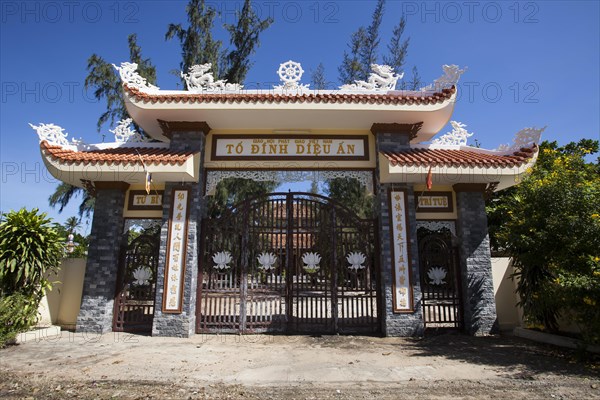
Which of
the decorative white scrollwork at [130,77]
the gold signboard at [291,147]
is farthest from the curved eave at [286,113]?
the decorative white scrollwork at [130,77]

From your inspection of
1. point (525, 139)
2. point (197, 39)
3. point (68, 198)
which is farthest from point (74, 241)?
point (525, 139)

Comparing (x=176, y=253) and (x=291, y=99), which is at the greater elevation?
(x=291, y=99)

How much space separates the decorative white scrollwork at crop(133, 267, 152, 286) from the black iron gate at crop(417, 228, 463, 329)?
5.14 metres

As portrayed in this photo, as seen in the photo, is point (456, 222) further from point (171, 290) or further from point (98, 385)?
point (98, 385)

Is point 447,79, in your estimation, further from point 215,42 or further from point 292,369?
point 215,42

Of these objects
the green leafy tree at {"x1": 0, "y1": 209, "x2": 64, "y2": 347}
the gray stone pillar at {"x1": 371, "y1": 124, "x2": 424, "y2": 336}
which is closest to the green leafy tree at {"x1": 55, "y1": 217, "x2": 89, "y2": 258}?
the green leafy tree at {"x1": 0, "y1": 209, "x2": 64, "y2": 347}

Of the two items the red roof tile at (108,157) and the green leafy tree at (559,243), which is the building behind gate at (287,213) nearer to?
the red roof tile at (108,157)

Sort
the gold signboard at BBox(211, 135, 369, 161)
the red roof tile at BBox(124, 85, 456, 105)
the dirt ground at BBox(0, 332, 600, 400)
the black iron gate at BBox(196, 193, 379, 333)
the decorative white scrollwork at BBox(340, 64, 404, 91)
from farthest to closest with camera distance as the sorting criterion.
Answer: the decorative white scrollwork at BBox(340, 64, 404, 91) → the gold signboard at BBox(211, 135, 369, 161) → the black iron gate at BBox(196, 193, 379, 333) → the red roof tile at BBox(124, 85, 456, 105) → the dirt ground at BBox(0, 332, 600, 400)

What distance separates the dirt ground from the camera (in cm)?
379

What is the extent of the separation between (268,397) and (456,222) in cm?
512

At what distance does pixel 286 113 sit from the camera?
6816 millimetres

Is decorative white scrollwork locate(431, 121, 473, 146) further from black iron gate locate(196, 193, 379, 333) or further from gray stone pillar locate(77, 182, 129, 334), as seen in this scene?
gray stone pillar locate(77, 182, 129, 334)

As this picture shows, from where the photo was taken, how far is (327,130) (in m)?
7.38

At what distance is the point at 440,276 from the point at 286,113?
13.7 ft
